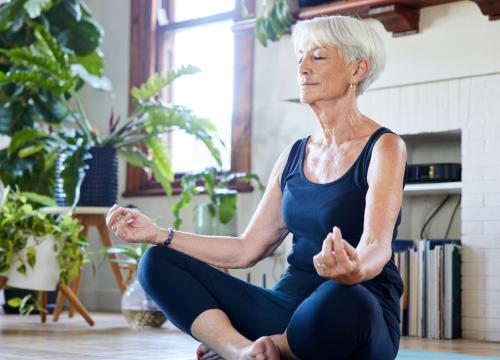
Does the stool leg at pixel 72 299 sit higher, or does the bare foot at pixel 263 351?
the bare foot at pixel 263 351

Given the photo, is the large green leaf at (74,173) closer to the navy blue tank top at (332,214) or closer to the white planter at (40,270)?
the white planter at (40,270)

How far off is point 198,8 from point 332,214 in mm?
3953

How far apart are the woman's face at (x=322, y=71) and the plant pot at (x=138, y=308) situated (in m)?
2.35

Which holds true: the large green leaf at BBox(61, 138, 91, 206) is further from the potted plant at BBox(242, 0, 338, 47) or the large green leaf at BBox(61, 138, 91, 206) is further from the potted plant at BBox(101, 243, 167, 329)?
the potted plant at BBox(242, 0, 338, 47)

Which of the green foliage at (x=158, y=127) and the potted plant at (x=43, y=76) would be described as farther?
the potted plant at (x=43, y=76)

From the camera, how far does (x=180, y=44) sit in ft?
19.0

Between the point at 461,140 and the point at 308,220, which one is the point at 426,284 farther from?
the point at 308,220

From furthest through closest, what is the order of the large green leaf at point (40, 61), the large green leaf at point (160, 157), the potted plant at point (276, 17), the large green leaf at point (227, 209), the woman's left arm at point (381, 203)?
the large green leaf at point (160, 157) < the large green leaf at point (40, 61) < the large green leaf at point (227, 209) < the potted plant at point (276, 17) < the woman's left arm at point (381, 203)

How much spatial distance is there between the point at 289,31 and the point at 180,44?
1247 mm

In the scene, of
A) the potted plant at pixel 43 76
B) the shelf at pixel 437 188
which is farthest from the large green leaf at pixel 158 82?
the shelf at pixel 437 188

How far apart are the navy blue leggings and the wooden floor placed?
0.93m

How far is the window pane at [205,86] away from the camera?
5520 millimetres

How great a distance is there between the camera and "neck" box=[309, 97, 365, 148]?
207cm

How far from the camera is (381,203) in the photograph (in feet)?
5.94
